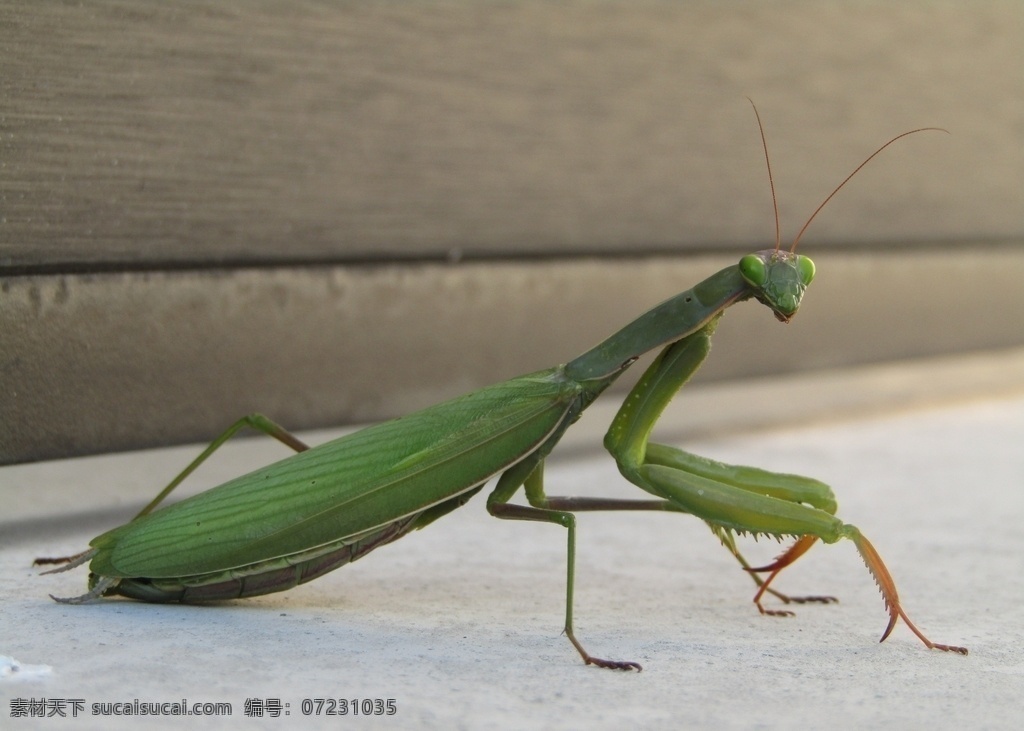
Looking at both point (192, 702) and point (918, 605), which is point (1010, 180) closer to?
point (918, 605)

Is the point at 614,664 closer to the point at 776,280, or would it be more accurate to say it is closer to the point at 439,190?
the point at 776,280

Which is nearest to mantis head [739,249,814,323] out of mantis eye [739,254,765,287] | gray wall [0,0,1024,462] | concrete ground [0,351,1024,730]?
mantis eye [739,254,765,287]

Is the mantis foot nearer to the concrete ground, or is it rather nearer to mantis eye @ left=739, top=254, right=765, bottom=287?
the concrete ground

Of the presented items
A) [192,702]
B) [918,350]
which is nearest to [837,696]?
[192,702]

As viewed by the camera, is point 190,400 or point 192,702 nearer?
point 192,702

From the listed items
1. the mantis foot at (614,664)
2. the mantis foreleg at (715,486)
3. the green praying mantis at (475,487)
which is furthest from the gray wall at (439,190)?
the mantis foot at (614,664)

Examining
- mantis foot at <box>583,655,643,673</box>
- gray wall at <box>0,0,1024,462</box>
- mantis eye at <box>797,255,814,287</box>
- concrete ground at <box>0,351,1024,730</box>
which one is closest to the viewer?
concrete ground at <box>0,351,1024,730</box>

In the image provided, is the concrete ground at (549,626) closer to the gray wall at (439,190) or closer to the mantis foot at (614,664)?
the mantis foot at (614,664)
